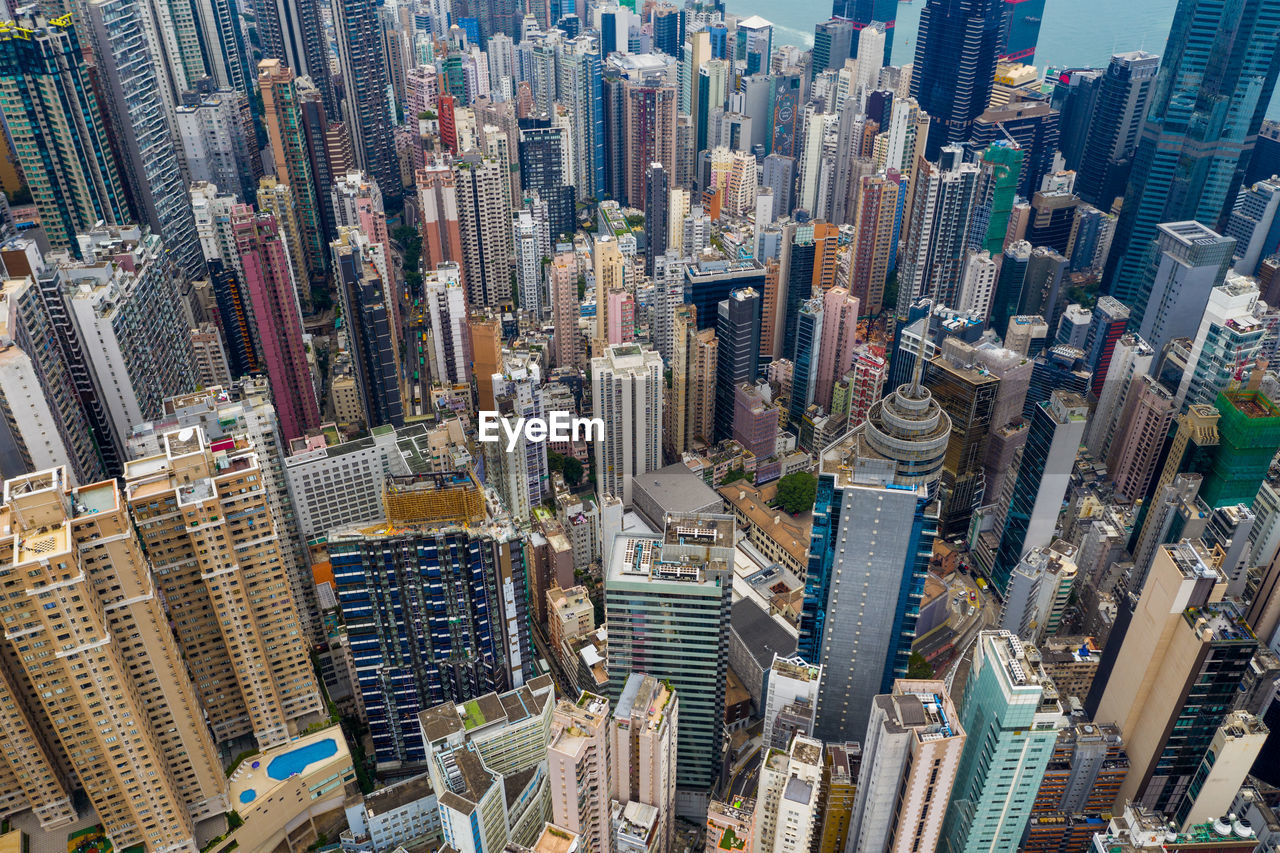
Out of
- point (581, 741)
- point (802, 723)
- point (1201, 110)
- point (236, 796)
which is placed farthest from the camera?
point (1201, 110)

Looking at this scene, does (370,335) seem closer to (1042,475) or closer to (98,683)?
(98,683)

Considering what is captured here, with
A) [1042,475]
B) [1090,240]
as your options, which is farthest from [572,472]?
[1090,240]

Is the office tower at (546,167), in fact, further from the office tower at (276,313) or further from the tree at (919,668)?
the tree at (919,668)

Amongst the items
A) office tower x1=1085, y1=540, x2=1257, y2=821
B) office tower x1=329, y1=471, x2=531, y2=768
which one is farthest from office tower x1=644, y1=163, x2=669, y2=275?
office tower x1=1085, y1=540, x2=1257, y2=821

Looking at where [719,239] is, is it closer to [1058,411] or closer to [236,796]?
[1058,411]

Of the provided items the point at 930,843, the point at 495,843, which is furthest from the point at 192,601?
the point at 930,843

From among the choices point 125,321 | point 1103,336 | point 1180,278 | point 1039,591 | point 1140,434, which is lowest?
point 1039,591
